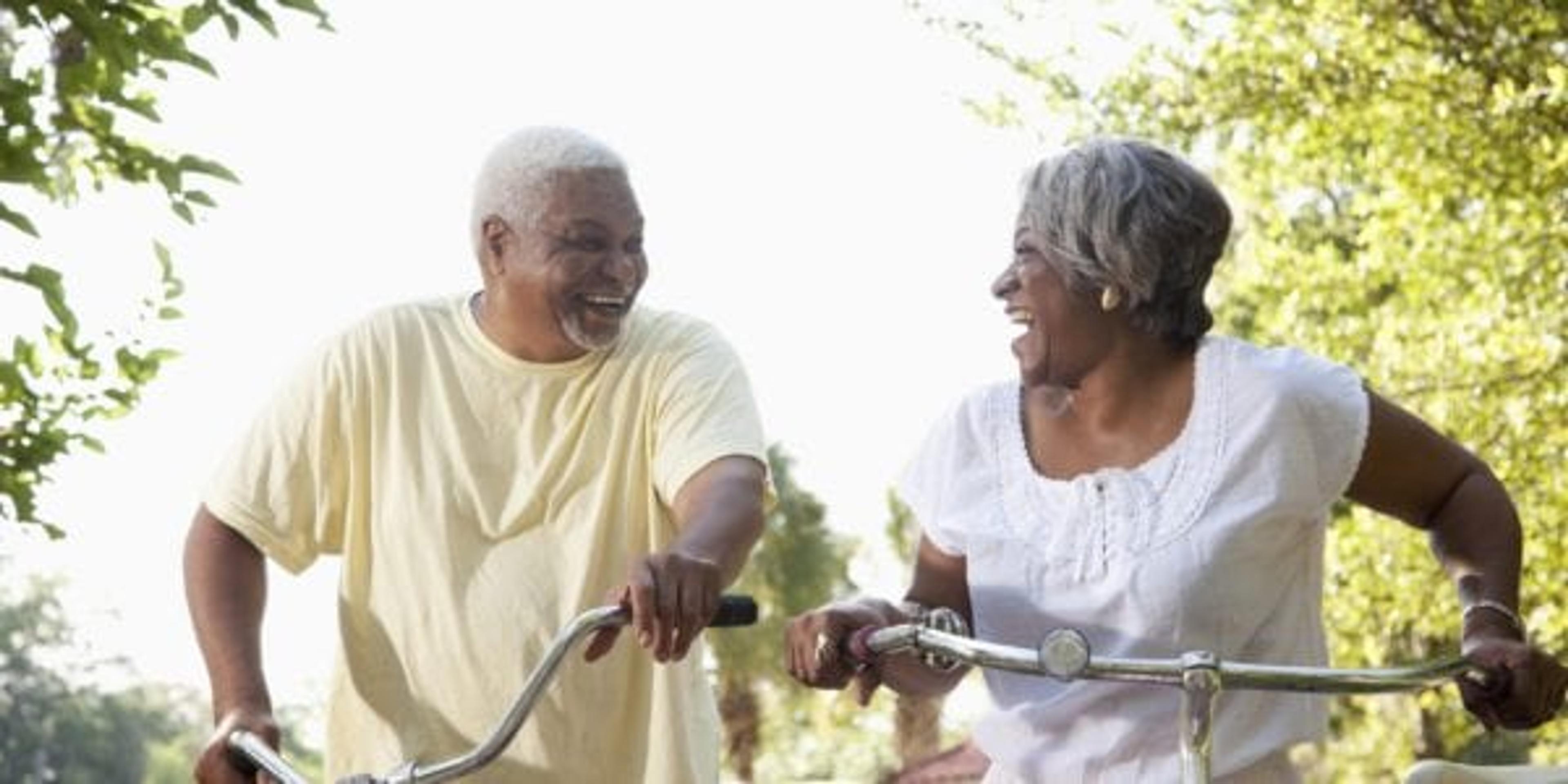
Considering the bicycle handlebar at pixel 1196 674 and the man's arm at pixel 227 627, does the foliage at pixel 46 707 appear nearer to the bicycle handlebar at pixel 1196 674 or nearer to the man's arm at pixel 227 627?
the man's arm at pixel 227 627

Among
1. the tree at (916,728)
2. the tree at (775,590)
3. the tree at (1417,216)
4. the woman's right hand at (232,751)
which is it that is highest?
the woman's right hand at (232,751)

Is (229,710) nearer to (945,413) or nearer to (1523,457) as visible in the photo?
(945,413)

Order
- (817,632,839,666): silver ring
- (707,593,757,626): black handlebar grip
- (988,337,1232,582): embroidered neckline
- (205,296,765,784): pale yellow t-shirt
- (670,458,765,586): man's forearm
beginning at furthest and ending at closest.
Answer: (205,296,765,784): pale yellow t-shirt, (670,458,765,586): man's forearm, (707,593,757,626): black handlebar grip, (988,337,1232,582): embroidered neckline, (817,632,839,666): silver ring

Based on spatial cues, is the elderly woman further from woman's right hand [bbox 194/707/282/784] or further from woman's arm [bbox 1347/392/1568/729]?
woman's right hand [bbox 194/707/282/784]

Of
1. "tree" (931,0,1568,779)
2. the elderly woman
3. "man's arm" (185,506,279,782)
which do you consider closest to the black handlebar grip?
the elderly woman

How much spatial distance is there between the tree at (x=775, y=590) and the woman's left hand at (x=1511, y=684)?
28003 millimetres

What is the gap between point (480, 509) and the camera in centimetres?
441

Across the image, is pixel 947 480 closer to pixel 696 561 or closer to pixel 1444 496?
pixel 696 561

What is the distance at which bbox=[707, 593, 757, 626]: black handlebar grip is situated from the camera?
3707 mm

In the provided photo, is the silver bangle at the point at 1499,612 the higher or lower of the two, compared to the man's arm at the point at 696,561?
lower

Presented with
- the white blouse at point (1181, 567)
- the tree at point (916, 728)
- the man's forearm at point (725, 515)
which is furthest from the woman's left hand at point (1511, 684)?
the tree at point (916, 728)

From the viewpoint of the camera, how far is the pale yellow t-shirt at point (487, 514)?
4336 mm

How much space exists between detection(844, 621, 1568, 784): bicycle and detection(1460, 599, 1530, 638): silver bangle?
0.28m

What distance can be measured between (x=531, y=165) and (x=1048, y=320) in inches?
43.7
